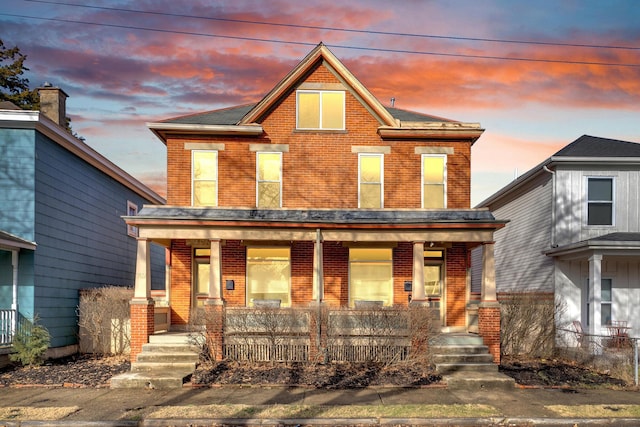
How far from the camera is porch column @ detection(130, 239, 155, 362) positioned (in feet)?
49.5

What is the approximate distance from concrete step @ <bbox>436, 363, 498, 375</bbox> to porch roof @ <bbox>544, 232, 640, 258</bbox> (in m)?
5.28

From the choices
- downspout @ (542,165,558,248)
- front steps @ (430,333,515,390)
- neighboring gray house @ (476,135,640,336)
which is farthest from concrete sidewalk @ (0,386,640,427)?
downspout @ (542,165,558,248)

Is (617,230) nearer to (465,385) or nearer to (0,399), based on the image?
(465,385)

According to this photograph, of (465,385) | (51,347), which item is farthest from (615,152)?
(51,347)

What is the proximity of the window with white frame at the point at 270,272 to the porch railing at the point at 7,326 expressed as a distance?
6507 millimetres

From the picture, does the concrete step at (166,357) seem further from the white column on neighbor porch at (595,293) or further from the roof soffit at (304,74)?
the white column on neighbor porch at (595,293)

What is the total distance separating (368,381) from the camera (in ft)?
43.7

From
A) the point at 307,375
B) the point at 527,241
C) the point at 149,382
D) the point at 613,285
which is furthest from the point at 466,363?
the point at 527,241

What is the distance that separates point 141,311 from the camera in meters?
15.2

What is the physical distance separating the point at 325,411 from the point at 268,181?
955 cm

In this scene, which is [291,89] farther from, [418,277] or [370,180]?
[418,277]

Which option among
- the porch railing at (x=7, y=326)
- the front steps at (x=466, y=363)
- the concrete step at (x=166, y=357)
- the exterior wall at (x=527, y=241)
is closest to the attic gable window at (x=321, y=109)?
the exterior wall at (x=527, y=241)

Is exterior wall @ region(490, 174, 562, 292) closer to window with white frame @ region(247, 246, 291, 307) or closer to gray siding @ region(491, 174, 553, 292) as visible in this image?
gray siding @ region(491, 174, 553, 292)

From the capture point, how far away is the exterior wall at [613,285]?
63.0 ft
